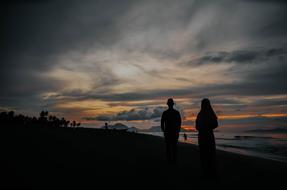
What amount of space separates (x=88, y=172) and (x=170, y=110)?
12.5 ft

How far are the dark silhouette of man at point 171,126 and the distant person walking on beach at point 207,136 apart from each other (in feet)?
5.69

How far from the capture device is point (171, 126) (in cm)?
926

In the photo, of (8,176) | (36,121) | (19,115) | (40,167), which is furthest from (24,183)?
(36,121)

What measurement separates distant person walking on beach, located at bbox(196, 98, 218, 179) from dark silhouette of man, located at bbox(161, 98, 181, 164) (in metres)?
1.74

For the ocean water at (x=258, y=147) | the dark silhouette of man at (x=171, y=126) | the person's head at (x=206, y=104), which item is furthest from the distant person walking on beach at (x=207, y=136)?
the ocean water at (x=258, y=147)

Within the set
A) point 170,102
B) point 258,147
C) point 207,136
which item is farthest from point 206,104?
point 258,147

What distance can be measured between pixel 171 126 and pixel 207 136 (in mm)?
2003

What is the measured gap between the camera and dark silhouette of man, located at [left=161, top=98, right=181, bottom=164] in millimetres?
9156

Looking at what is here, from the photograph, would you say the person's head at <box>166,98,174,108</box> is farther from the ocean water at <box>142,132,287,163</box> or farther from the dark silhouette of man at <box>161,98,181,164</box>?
the ocean water at <box>142,132,287,163</box>

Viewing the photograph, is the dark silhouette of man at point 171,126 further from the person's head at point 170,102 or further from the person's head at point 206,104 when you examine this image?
the person's head at point 206,104

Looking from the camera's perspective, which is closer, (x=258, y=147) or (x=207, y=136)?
(x=207, y=136)

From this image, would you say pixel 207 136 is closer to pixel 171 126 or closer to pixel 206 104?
pixel 206 104

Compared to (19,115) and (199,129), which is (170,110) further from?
(19,115)

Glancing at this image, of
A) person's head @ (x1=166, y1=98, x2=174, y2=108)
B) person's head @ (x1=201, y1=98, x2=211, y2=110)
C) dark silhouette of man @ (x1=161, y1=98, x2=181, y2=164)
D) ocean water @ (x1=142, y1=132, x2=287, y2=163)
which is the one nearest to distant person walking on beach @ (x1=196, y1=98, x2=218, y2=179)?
person's head @ (x1=201, y1=98, x2=211, y2=110)
